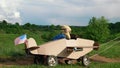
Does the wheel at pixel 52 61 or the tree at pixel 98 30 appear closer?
the wheel at pixel 52 61

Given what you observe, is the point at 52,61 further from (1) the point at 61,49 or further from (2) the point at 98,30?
(2) the point at 98,30

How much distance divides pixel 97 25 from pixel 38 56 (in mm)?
73345

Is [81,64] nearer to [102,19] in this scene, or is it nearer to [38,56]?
[38,56]

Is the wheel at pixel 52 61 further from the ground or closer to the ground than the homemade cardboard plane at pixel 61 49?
closer to the ground

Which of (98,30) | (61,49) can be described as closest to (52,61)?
(61,49)

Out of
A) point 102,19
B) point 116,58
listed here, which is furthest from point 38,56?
point 102,19

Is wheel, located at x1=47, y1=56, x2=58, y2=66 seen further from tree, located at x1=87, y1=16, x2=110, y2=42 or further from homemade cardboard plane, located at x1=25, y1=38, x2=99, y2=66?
tree, located at x1=87, y1=16, x2=110, y2=42

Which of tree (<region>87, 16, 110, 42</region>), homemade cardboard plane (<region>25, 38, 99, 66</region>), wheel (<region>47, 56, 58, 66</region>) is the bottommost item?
tree (<region>87, 16, 110, 42</region>)

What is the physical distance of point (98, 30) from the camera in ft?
272

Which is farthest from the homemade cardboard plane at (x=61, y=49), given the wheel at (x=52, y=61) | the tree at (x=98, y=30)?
the tree at (x=98, y=30)

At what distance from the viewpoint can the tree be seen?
7921 centimetres

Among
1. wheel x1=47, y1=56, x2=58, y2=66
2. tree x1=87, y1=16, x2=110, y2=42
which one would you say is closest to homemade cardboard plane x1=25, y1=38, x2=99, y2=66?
wheel x1=47, y1=56, x2=58, y2=66

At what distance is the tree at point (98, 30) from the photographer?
79213 millimetres

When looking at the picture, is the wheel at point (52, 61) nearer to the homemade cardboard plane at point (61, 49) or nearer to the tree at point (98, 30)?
the homemade cardboard plane at point (61, 49)
